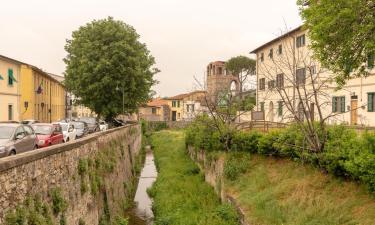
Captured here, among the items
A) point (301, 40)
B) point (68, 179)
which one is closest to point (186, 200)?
point (68, 179)

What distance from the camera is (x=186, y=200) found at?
837 inches

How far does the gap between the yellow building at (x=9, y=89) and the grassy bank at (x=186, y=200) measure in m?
15.4

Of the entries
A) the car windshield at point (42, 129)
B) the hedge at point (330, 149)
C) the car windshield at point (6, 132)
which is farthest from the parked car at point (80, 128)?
the car windshield at point (6, 132)

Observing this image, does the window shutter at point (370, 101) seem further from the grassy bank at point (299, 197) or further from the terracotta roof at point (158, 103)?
the terracotta roof at point (158, 103)

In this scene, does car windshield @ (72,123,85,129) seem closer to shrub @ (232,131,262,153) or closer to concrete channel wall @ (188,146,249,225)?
concrete channel wall @ (188,146,249,225)

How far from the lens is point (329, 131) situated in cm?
1504

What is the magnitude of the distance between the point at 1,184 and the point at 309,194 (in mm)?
9032

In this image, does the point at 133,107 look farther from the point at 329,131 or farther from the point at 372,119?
the point at 329,131

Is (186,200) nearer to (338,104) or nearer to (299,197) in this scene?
(299,197)

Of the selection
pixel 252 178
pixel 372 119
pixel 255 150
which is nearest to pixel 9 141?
pixel 252 178

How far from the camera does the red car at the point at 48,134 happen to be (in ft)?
65.2

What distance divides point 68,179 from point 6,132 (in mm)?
4868

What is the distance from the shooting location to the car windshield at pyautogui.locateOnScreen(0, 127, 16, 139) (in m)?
15.0

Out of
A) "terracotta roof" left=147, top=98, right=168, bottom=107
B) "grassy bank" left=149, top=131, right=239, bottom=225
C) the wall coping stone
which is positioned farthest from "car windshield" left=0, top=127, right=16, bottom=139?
"terracotta roof" left=147, top=98, right=168, bottom=107
